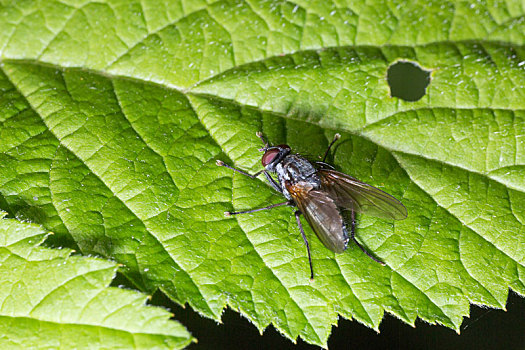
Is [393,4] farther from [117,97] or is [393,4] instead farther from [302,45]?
[117,97]

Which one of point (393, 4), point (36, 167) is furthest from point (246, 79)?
point (36, 167)

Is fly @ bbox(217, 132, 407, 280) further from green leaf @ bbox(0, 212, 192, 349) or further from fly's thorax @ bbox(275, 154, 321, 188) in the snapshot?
green leaf @ bbox(0, 212, 192, 349)

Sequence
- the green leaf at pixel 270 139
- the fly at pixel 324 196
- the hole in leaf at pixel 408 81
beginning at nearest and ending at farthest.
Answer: the green leaf at pixel 270 139
the fly at pixel 324 196
the hole in leaf at pixel 408 81

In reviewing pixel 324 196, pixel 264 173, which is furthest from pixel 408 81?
pixel 264 173

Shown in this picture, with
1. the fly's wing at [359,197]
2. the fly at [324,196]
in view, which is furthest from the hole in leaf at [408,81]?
the fly's wing at [359,197]

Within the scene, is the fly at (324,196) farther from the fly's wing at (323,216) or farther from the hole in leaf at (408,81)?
the hole in leaf at (408,81)

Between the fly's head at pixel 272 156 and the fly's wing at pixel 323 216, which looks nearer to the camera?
the fly's wing at pixel 323 216

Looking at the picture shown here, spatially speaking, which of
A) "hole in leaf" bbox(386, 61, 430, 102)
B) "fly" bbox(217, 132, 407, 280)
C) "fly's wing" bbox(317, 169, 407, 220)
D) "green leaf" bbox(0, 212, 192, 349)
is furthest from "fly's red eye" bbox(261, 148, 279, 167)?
"green leaf" bbox(0, 212, 192, 349)
